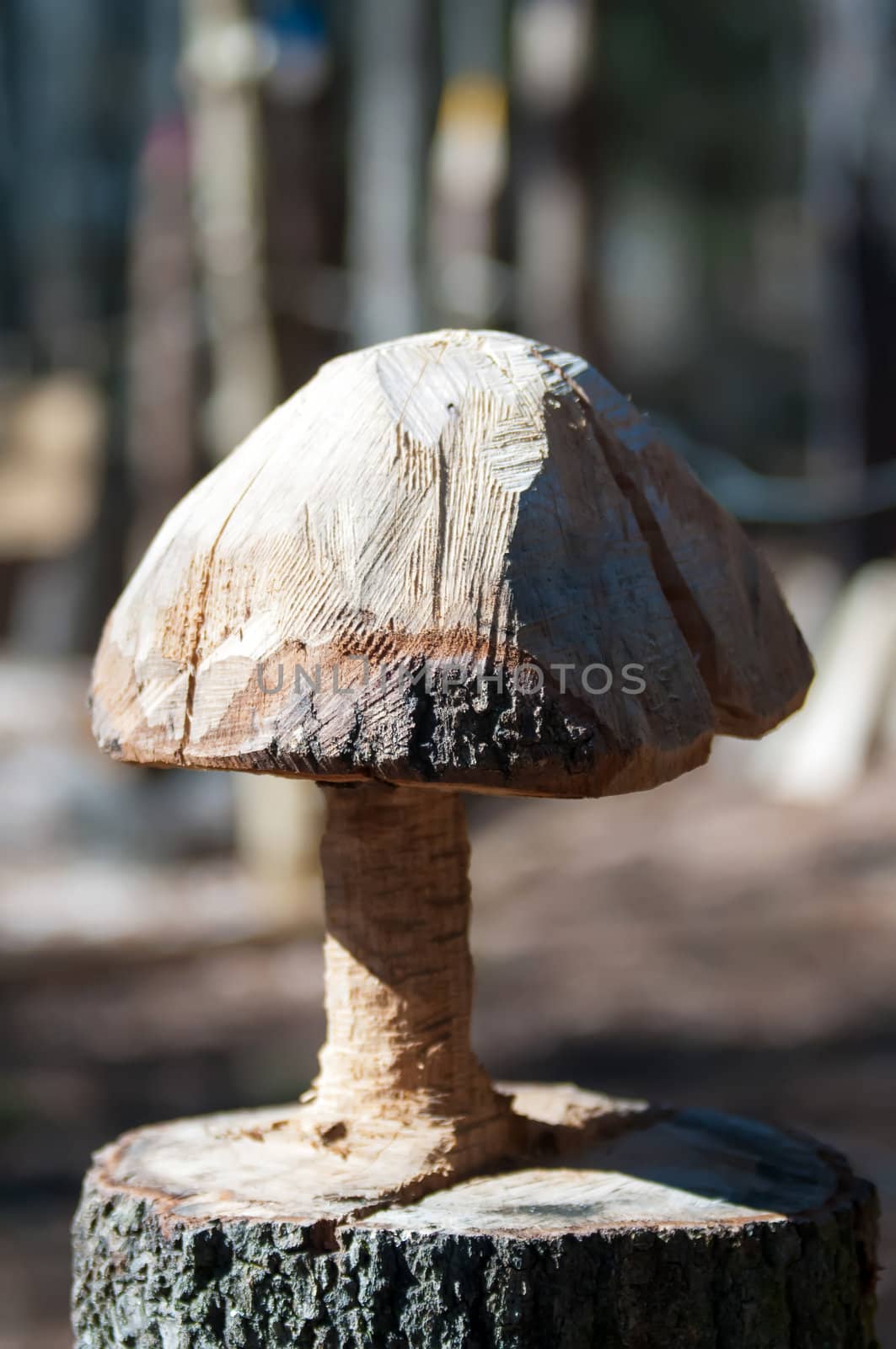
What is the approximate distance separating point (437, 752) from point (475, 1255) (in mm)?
666

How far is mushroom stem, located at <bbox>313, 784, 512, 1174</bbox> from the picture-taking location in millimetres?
2299

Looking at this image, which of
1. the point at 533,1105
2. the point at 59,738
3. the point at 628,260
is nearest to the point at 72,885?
the point at 59,738

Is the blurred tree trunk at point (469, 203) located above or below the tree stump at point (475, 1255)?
above

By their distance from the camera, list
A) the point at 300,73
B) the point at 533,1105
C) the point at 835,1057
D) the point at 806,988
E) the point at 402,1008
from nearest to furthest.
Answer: the point at 402,1008
the point at 533,1105
the point at 835,1057
the point at 806,988
the point at 300,73

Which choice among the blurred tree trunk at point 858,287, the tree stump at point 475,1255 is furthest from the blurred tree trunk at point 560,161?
the tree stump at point 475,1255

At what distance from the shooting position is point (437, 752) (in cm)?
185

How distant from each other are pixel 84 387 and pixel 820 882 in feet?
34.7

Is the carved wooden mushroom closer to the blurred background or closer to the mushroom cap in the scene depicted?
the mushroom cap

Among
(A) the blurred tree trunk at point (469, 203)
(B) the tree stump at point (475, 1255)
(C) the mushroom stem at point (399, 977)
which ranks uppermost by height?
(A) the blurred tree trunk at point (469, 203)

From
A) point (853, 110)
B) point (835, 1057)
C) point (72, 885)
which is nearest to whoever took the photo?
point (835, 1057)

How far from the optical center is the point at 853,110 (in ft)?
26.2

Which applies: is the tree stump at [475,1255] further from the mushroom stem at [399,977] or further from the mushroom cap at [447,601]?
the mushroom cap at [447,601]

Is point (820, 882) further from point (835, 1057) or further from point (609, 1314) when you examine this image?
point (609, 1314)

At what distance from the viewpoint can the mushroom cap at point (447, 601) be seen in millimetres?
1871
